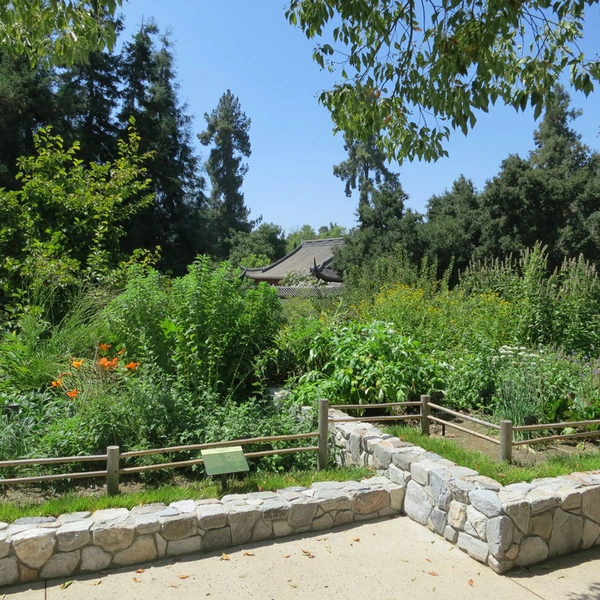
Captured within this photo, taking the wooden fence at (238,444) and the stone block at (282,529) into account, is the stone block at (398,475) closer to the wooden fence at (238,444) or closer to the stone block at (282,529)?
the wooden fence at (238,444)

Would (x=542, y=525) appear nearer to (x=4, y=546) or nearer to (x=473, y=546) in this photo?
(x=473, y=546)

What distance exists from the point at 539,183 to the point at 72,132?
17763 millimetres

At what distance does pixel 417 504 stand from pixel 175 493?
191 cm

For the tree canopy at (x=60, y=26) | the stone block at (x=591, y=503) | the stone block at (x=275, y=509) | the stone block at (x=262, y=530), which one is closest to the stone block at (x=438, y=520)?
the stone block at (x=591, y=503)

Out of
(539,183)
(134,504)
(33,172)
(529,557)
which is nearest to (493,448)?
(529,557)

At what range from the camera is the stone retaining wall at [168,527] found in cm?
338

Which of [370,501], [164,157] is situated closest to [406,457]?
[370,501]

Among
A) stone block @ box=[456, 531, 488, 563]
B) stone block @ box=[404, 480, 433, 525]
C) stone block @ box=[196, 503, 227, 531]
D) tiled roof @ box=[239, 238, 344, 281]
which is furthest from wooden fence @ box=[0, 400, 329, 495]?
tiled roof @ box=[239, 238, 344, 281]

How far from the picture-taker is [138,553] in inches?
142

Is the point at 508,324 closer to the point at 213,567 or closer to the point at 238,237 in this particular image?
the point at 213,567

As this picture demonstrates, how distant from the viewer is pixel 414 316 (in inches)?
310

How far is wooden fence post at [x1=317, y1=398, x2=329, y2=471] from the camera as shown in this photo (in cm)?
467

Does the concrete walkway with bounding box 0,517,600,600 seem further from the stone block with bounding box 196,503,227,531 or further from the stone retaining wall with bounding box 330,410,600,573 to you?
the stone block with bounding box 196,503,227,531

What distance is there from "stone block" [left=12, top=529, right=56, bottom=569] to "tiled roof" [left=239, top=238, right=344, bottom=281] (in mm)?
33070
